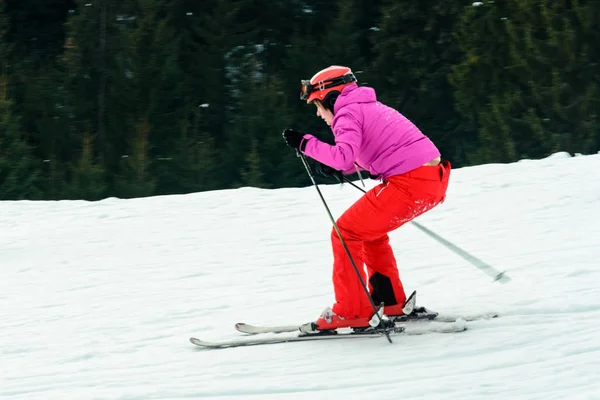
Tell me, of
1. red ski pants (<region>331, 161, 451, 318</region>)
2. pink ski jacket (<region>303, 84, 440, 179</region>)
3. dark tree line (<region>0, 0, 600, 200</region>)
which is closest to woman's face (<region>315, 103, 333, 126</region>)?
pink ski jacket (<region>303, 84, 440, 179</region>)

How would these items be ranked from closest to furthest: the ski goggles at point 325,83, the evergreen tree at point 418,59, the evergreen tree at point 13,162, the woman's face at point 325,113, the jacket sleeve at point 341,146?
1. the jacket sleeve at point 341,146
2. the ski goggles at point 325,83
3. the woman's face at point 325,113
4. the evergreen tree at point 13,162
5. the evergreen tree at point 418,59

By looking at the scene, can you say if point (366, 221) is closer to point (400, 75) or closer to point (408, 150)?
point (408, 150)

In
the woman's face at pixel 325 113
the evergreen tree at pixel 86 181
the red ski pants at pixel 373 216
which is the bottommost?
the evergreen tree at pixel 86 181

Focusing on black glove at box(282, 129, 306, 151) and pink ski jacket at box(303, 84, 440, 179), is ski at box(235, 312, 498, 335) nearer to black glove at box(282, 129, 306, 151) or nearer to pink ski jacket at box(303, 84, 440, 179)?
pink ski jacket at box(303, 84, 440, 179)

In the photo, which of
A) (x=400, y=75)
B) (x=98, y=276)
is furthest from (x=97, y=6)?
(x=98, y=276)

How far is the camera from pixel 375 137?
177 inches

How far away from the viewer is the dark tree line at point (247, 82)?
1997cm

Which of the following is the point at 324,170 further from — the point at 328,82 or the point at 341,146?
the point at 328,82

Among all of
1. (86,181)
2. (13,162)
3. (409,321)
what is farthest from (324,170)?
(86,181)

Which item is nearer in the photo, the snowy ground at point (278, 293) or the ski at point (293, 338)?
the snowy ground at point (278, 293)

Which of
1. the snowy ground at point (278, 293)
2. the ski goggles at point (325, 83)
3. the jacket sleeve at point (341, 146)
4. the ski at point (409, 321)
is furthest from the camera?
the ski at point (409, 321)

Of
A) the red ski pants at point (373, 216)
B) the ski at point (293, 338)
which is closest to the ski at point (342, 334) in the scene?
the ski at point (293, 338)

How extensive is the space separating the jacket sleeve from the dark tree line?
46.8 ft

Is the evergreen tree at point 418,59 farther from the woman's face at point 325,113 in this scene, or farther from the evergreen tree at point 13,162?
the woman's face at point 325,113
